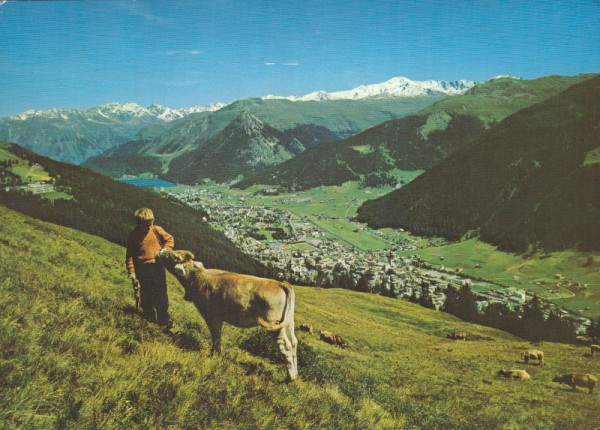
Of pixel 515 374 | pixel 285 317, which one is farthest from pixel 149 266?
pixel 515 374

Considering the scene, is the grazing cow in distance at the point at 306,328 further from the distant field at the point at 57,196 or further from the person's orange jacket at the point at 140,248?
the distant field at the point at 57,196

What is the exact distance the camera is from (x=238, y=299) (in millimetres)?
7949

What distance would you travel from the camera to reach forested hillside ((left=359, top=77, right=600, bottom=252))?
104 metres

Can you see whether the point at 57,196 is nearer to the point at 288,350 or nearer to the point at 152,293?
the point at 152,293

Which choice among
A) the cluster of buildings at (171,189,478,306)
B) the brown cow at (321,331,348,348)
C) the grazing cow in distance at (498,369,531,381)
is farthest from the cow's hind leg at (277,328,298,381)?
the cluster of buildings at (171,189,478,306)

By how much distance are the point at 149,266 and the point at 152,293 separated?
0.71 metres

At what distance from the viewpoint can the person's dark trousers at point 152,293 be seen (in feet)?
28.1

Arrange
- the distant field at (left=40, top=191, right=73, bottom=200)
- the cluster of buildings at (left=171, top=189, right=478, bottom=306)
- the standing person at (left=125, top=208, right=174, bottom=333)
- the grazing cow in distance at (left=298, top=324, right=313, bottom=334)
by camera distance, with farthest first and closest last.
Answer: the cluster of buildings at (left=171, top=189, right=478, bottom=306) < the distant field at (left=40, top=191, right=73, bottom=200) < the grazing cow in distance at (left=298, top=324, right=313, bottom=334) < the standing person at (left=125, top=208, right=174, bottom=333)

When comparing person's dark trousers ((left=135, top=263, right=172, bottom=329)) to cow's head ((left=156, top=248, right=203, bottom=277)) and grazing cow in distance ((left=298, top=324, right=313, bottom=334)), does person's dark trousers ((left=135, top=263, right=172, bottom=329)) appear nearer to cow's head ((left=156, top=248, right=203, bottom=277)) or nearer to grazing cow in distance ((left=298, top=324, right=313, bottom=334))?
cow's head ((left=156, top=248, right=203, bottom=277))

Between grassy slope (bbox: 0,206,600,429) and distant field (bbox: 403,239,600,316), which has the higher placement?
grassy slope (bbox: 0,206,600,429)

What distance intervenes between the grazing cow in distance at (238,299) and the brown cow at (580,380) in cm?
1747

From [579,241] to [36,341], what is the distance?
129m

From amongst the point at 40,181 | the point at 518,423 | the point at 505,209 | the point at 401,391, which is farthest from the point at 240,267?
the point at 505,209

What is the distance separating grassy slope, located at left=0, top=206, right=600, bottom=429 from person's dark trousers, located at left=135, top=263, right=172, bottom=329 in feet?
1.82
